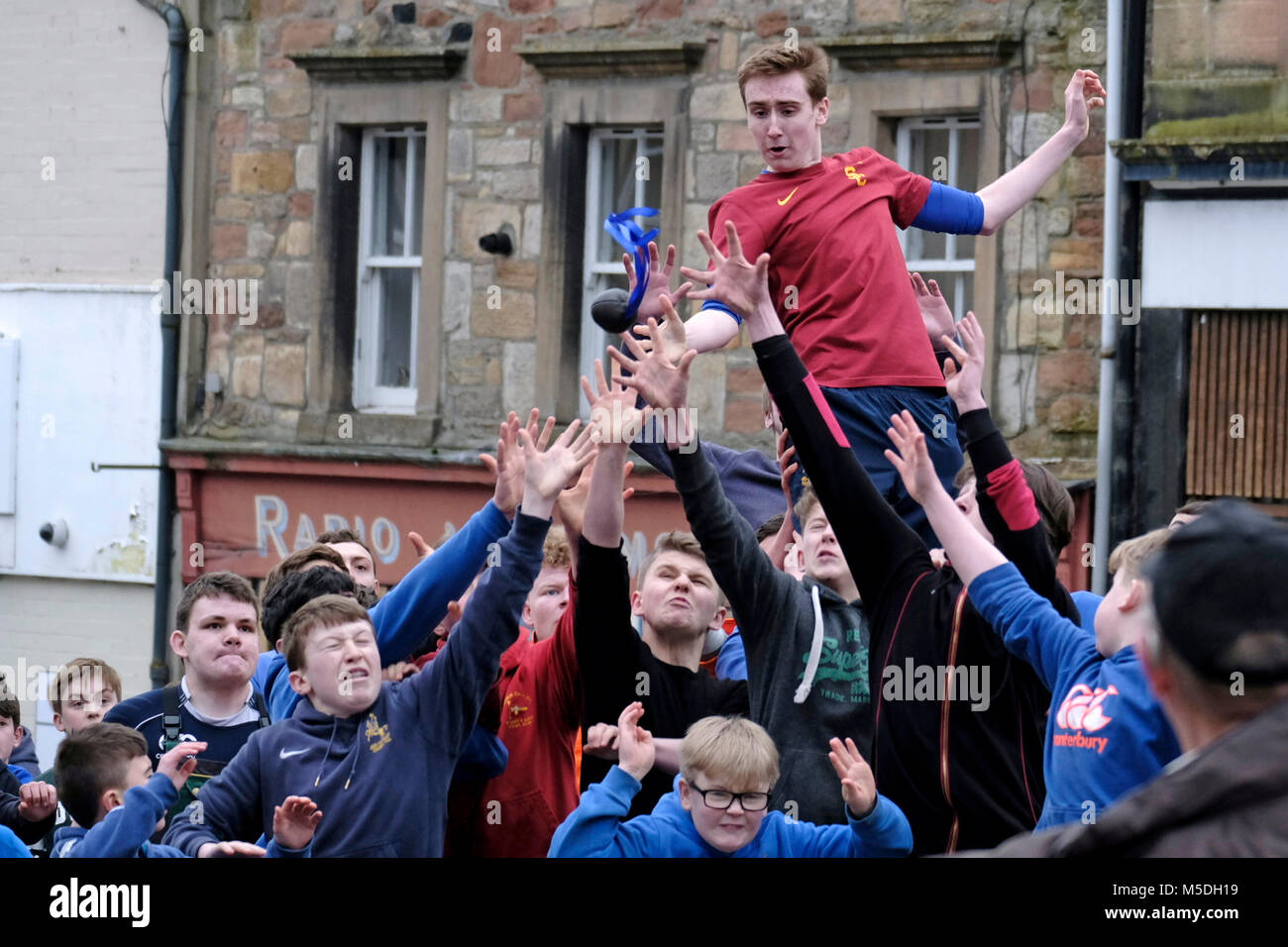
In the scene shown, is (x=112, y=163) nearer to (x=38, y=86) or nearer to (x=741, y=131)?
(x=38, y=86)

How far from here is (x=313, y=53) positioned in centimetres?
1343

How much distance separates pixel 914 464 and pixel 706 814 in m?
0.86

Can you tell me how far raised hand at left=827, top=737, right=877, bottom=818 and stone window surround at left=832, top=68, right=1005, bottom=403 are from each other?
7.55 m

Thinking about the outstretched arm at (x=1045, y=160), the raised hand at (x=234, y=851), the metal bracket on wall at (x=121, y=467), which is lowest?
the raised hand at (x=234, y=851)

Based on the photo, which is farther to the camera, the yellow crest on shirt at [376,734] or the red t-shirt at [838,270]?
the red t-shirt at [838,270]

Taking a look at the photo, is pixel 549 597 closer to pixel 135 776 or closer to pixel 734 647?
pixel 734 647

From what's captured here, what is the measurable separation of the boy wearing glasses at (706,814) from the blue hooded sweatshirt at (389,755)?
0.43 m

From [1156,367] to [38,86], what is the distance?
29.5ft

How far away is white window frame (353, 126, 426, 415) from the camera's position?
44.6ft

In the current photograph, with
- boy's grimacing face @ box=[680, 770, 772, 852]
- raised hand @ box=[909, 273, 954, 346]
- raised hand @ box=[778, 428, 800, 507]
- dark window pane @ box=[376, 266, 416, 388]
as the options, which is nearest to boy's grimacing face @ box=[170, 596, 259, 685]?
raised hand @ box=[778, 428, 800, 507]

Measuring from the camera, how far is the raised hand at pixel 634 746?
4.00 metres

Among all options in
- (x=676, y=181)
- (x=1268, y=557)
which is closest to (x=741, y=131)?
(x=676, y=181)

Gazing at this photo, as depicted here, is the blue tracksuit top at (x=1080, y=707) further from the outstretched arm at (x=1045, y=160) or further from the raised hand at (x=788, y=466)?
the outstretched arm at (x=1045, y=160)

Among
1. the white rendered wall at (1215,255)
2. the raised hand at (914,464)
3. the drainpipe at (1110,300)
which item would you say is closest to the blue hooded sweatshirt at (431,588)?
the raised hand at (914,464)
